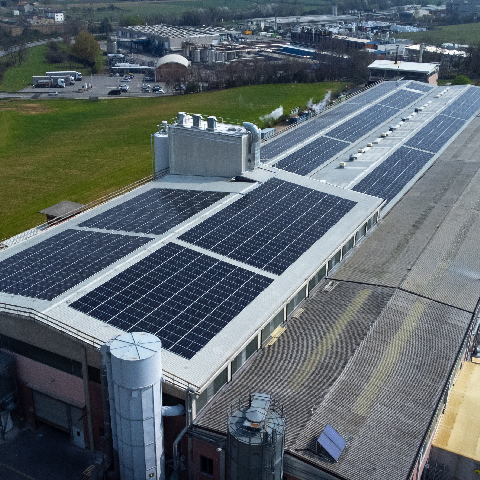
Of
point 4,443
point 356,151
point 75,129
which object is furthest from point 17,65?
point 4,443

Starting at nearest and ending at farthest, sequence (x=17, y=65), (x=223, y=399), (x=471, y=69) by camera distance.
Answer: (x=223, y=399) → (x=471, y=69) → (x=17, y=65)

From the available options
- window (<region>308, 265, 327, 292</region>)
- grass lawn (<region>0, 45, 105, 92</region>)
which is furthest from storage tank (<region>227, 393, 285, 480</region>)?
grass lawn (<region>0, 45, 105, 92</region>)

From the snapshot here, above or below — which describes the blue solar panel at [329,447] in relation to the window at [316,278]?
below

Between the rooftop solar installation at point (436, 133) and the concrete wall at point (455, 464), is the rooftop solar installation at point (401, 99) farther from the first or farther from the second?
the concrete wall at point (455, 464)

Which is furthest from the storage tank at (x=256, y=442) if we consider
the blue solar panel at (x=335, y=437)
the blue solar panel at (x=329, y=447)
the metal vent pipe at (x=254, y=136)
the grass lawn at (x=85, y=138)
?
the grass lawn at (x=85, y=138)

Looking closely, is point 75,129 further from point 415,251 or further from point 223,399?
point 223,399

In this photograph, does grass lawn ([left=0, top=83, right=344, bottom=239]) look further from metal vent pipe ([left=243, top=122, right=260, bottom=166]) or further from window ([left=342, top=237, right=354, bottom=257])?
window ([left=342, top=237, right=354, bottom=257])

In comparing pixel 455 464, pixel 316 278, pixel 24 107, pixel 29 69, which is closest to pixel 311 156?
pixel 316 278
